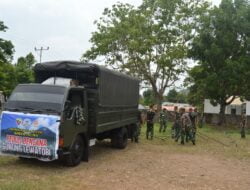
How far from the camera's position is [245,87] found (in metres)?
38.1

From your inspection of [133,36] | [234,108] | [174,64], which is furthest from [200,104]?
[133,36]

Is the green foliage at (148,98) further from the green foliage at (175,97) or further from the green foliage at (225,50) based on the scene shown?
the green foliage at (225,50)

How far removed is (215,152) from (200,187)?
7.95 metres

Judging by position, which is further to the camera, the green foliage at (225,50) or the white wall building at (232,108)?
the white wall building at (232,108)

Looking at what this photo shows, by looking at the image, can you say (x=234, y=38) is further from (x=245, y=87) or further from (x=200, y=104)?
(x=200, y=104)

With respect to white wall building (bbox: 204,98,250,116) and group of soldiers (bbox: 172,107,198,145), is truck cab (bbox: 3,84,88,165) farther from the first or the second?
white wall building (bbox: 204,98,250,116)

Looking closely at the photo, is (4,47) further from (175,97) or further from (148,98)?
(175,97)

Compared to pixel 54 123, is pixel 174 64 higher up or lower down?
higher up

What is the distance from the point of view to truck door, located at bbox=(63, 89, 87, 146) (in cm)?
1155

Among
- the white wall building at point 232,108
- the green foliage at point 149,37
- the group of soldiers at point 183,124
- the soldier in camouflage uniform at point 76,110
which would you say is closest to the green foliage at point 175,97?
the white wall building at point 232,108

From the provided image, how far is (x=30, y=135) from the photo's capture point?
11125 millimetres

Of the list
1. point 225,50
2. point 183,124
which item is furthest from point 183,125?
point 225,50

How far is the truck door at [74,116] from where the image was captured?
37.9 feet

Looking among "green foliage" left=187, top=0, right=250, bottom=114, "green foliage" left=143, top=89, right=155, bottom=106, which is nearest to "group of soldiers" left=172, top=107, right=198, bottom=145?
"green foliage" left=187, top=0, right=250, bottom=114
